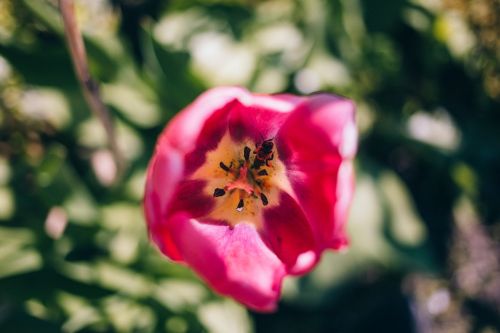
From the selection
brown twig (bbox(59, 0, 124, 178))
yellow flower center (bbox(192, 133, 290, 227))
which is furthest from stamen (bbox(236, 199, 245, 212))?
brown twig (bbox(59, 0, 124, 178))

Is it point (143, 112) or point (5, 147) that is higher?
point (143, 112)

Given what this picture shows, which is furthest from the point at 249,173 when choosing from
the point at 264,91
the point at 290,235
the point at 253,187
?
the point at 264,91

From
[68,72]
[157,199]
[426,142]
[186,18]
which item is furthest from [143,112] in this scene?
[426,142]

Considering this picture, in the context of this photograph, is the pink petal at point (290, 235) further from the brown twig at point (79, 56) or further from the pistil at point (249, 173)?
the brown twig at point (79, 56)

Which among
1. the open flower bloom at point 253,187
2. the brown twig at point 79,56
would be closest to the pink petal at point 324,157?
the open flower bloom at point 253,187

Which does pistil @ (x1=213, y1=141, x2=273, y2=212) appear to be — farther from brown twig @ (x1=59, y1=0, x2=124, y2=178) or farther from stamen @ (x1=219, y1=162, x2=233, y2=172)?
brown twig @ (x1=59, y1=0, x2=124, y2=178)

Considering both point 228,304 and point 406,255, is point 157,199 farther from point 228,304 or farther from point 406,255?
point 406,255
